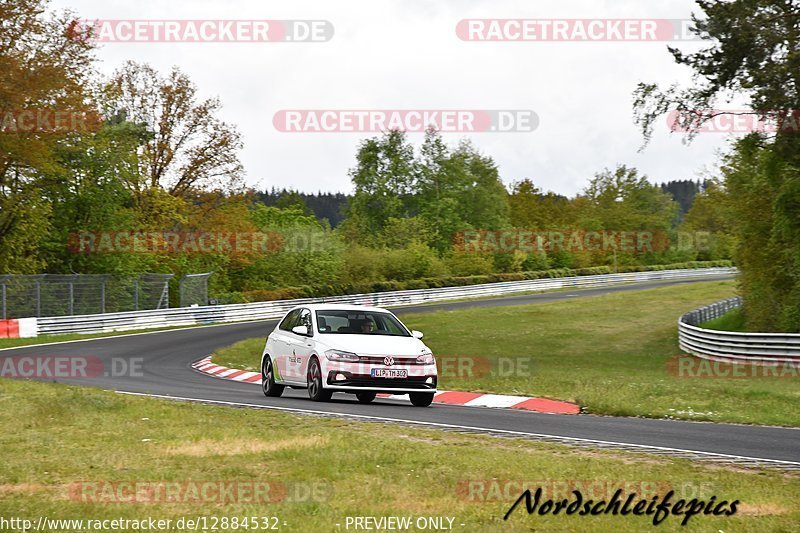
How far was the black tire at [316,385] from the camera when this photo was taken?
15.9 meters

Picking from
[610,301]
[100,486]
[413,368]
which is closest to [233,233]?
[610,301]

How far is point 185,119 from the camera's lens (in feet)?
192

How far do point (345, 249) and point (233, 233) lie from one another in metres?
9.53

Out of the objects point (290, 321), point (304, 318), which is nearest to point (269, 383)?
point (290, 321)

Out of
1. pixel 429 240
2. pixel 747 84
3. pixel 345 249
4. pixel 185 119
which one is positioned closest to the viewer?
pixel 747 84

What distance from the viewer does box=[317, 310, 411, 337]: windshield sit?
16516 mm

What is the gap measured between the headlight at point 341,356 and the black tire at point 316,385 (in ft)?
1.21

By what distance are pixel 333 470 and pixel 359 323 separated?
8.19 metres

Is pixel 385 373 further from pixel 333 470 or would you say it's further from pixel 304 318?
pixel 333 470

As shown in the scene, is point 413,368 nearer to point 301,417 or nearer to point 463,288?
point 301,417

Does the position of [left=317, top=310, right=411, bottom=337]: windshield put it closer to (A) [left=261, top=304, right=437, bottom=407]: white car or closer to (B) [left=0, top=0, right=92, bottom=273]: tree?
(A) [left=261, top=304, right=437, bottom=407]: white car

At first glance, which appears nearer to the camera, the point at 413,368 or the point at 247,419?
the point at 247,419

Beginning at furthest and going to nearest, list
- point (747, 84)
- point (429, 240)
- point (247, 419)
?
1. point (429, 240)
2. point (747, 84)
3. point (247, 419)

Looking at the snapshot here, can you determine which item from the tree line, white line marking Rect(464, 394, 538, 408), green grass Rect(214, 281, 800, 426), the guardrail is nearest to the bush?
the tree line
